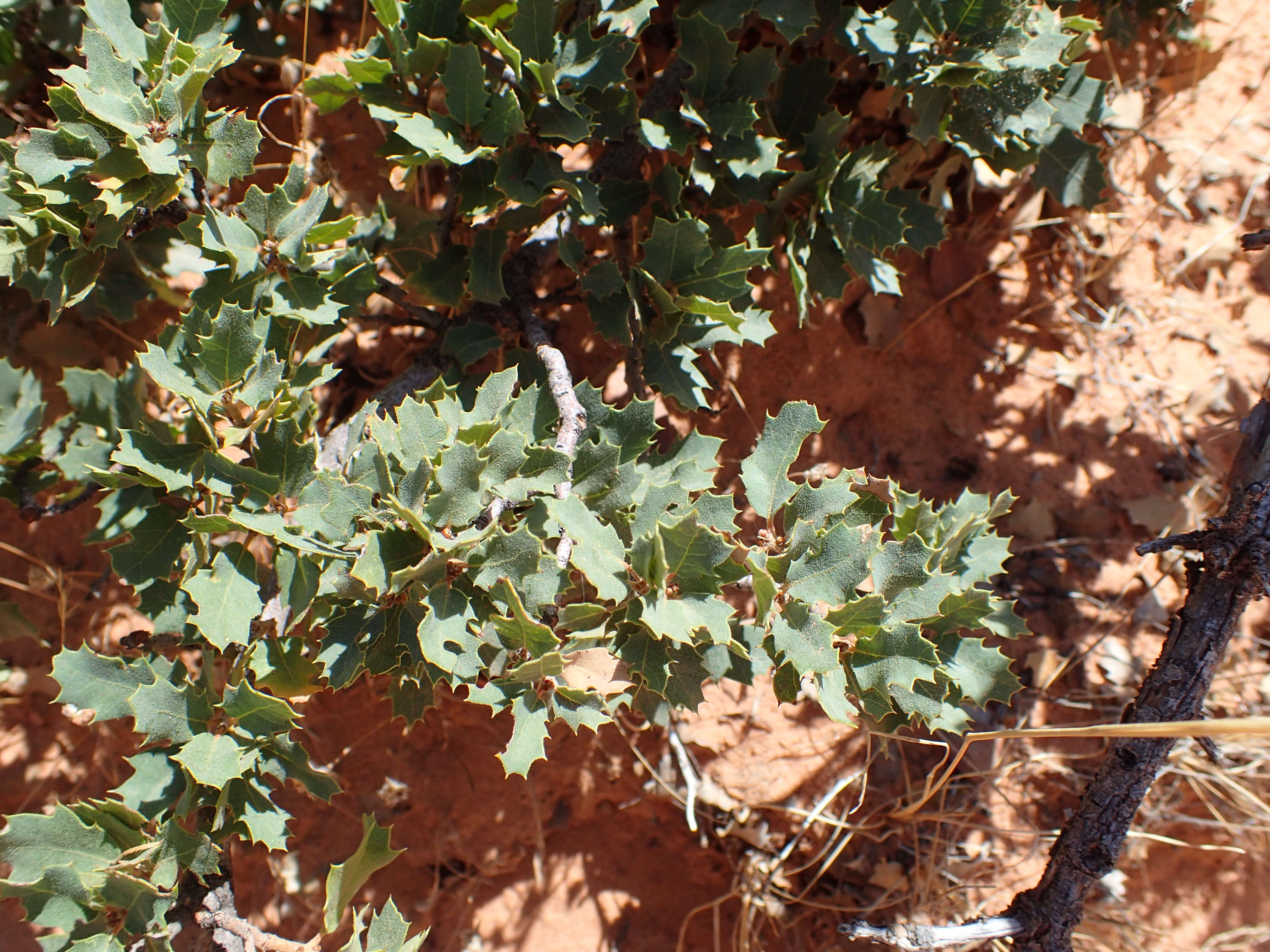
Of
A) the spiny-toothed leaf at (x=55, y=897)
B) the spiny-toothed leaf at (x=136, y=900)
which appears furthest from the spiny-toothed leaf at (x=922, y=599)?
the spiny-toothed leaf at (x=55, y=897)

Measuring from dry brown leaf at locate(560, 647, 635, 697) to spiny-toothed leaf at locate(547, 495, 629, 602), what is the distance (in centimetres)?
11

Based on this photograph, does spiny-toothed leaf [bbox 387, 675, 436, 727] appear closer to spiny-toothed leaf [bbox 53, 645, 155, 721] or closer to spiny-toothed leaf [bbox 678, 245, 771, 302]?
spiny-toothed leaf [bbox 53, 645, 155, 721]

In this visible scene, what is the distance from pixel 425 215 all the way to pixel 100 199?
709 mm

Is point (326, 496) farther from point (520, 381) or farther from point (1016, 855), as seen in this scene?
point (1016, 855)

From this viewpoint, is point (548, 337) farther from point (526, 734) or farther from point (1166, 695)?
point (1166, 695)

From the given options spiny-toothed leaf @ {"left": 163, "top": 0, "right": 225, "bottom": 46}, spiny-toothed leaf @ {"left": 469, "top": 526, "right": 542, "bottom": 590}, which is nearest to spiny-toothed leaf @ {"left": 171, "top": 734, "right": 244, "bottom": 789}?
spiny-toothed leaf @ {"left": 469, "top": 526, "right": 542, "bottom": 590}

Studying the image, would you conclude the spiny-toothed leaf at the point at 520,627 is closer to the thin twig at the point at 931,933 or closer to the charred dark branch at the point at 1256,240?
the thin twig at the point at 931,933

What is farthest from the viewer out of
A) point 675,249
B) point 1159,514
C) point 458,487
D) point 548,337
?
point 1159,514

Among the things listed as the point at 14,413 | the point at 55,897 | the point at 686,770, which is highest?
the point at 14,413

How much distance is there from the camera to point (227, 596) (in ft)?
4.75

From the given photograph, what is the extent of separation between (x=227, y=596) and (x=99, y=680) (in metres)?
0.31

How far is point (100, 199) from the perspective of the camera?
1425 mm

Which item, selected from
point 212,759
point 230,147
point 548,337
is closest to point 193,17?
point 230,147

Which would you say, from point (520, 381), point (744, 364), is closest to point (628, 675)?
point (520, 381)
